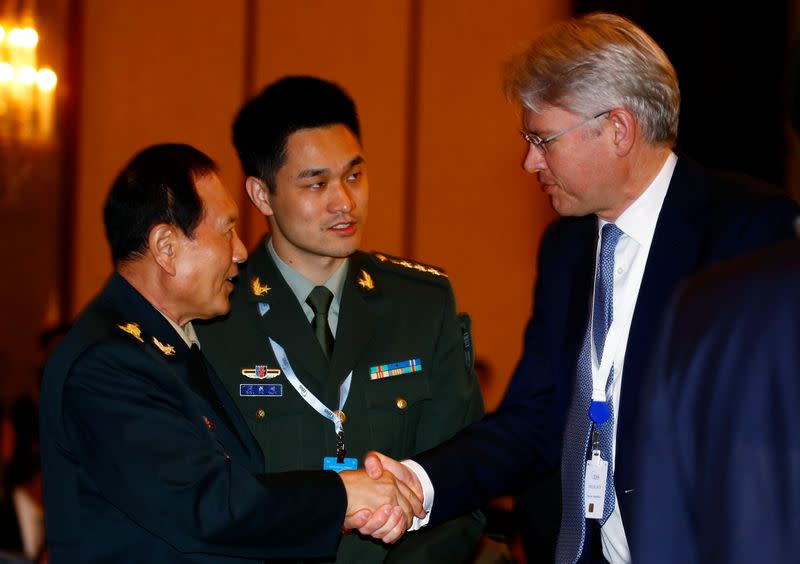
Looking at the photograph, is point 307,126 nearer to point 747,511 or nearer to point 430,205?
point 747,511

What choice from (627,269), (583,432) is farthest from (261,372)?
(627,269)

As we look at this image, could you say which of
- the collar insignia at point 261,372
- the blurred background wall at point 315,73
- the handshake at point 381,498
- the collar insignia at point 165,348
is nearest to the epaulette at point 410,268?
the collar insignia at point 261,372

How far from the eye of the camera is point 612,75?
2.48 metres

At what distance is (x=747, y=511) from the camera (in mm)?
1123

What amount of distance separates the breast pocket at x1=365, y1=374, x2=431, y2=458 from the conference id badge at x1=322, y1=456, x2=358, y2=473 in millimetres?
87

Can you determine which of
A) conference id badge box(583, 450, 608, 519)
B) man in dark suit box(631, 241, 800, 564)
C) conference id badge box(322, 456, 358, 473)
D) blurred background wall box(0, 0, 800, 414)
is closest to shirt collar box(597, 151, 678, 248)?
conference id badge box(583, 450, 608, 519)

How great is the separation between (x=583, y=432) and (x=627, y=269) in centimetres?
38

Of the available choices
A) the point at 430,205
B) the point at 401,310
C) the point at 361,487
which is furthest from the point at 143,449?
the point at 430,205

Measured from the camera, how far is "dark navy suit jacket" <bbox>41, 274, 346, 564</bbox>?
7.02 ft

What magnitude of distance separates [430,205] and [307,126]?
370 centimetres

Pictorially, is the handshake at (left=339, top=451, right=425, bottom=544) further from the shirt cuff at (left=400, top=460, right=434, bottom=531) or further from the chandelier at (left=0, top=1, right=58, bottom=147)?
the chandelier at (left=0, top=1, right=58, bottom=147)

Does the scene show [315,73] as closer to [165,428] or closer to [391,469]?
[391,469]

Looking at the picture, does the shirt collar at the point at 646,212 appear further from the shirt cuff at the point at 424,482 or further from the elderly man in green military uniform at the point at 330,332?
the shirt cuff at the point at 424,482

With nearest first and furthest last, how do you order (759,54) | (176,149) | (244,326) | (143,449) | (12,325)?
1. (143,449)
2. (176,149)
3. (244,326)
4. (759,54)
5. (12,325)
